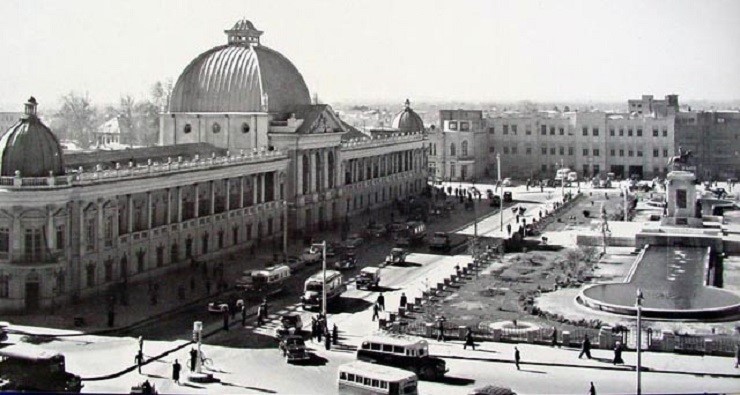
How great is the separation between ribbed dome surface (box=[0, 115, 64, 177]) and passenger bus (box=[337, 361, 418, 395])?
2209 cm

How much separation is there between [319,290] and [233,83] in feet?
110

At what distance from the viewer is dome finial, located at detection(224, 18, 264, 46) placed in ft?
270

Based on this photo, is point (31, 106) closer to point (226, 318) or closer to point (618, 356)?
point (226, 318)

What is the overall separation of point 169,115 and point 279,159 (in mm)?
11083

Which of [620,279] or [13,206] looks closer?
[13,206]

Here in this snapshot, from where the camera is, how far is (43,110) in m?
138

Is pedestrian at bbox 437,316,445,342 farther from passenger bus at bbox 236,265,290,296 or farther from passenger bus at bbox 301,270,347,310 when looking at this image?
passenger bus at bbox 236,265,290,296

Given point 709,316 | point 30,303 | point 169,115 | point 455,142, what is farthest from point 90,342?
point 455,142

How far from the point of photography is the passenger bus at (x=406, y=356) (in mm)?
35344

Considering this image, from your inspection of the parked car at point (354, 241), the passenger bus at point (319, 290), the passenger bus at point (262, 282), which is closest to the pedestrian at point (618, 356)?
the passenger bus at point (319, 290)

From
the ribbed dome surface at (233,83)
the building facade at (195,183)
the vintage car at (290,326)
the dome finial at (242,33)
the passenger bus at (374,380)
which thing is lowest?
the vintage car at (290,326)

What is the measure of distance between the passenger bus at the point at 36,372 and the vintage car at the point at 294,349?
307 inches

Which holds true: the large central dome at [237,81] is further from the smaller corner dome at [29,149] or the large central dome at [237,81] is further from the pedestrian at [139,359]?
the pedestrian at [139,359]

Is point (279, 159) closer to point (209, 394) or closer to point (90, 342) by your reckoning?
point (90, 342)
